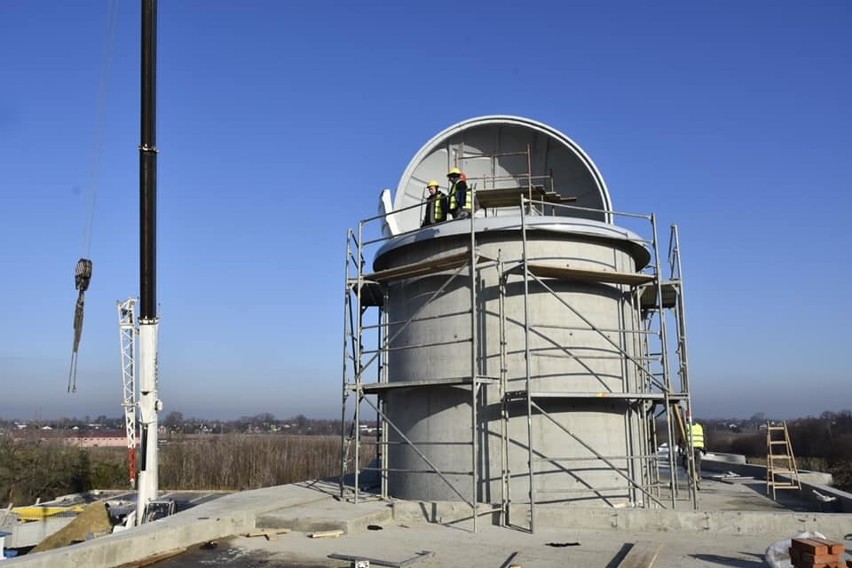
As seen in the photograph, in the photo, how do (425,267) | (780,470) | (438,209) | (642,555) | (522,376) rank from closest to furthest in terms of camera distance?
(642,555) < (522,376) < (425,267) < (438,209) < (780,470)

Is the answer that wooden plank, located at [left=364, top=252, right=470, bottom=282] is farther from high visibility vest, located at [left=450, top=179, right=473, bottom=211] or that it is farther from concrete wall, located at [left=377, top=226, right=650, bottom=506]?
high visibility vest, located at [left=450, top=179, right=473, bottom=211]

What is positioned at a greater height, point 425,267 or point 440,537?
point 425,267

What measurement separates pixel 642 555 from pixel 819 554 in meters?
2.37

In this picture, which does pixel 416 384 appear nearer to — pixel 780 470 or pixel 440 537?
pixel 440 537

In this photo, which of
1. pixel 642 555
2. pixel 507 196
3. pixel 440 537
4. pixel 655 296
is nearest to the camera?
pixel 642 555

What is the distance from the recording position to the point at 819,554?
834 cm

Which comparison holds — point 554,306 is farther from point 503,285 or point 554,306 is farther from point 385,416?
point 385,416

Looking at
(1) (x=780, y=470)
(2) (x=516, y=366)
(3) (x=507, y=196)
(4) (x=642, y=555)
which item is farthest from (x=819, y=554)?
(1) (x=780, y=470)

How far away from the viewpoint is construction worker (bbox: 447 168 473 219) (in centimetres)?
1502

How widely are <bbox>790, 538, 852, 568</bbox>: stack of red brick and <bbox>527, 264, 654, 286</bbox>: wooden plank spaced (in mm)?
6299

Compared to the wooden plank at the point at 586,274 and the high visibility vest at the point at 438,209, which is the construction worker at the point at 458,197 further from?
the wooden plank at the point at 586,274

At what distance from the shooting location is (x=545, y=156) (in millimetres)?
18484

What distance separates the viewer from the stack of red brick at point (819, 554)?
8328 millimetres

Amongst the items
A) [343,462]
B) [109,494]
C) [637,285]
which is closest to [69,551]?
[343,462]
